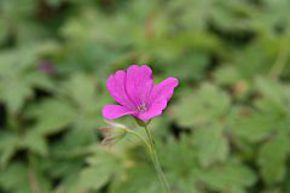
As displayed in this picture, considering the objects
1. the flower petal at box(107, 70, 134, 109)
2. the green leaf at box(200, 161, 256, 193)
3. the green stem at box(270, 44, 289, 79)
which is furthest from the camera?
the green stem at box(270, 44, 289, 79)

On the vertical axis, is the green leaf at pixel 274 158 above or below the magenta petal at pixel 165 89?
below

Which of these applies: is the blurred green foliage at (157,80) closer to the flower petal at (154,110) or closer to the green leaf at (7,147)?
the green leaf at (7,147)

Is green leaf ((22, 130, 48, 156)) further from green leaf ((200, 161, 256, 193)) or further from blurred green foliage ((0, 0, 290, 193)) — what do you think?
green leaf ((200, 161, 256, 193))

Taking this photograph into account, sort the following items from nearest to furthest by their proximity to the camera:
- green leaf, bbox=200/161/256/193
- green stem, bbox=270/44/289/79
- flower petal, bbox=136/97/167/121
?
flower petal, bbox=136/97/167/121 < green leaf, bbox=200/161/256/193 < green stem, bbox=270/44/289/79

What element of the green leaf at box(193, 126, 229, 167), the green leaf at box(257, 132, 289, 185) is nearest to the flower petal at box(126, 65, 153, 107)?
the green leaf at box(193, 126, 229, 167)

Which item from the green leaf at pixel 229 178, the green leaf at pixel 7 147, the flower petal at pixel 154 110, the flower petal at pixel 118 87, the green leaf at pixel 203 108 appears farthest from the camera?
the green leaf at pixel 7 147

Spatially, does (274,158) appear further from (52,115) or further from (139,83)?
(52,115)

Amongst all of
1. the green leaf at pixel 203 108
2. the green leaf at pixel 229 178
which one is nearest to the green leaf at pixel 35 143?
the green leaf at pixel 203 108
